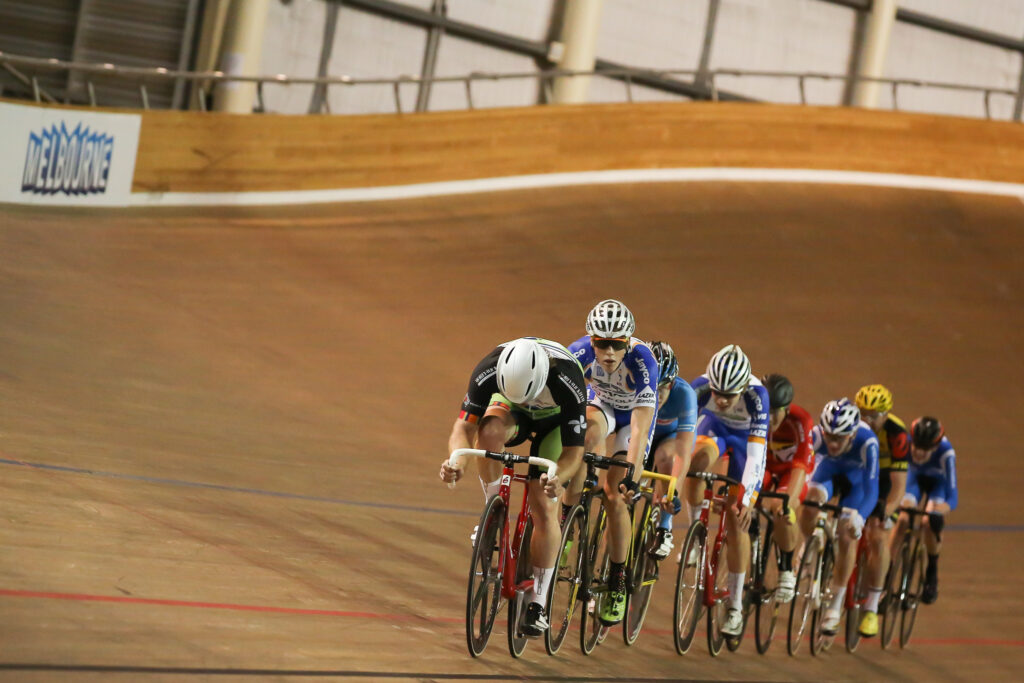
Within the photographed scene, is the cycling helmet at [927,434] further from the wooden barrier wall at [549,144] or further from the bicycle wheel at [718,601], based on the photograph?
the wooden barrier wall at [549,144]

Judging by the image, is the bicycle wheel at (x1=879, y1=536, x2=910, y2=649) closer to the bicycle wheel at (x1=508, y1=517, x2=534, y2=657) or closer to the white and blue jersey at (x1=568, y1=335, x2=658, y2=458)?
the white and blue jersey at (x1=568, y1=335, x2=658, y2=458)

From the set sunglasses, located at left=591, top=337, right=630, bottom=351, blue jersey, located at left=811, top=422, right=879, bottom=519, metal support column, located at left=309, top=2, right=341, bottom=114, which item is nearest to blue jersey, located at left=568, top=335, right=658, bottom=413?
sunglasses, located at left=591, top=337, right=630, bottom=351

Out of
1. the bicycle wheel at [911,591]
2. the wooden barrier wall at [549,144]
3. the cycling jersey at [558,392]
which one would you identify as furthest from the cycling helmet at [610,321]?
the wooden barrier wall at [549,144]

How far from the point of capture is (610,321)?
3.92 metres

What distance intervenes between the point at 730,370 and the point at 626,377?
510mm

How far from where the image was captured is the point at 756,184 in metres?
12.0

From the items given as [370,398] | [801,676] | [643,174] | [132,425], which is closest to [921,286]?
[643,174]

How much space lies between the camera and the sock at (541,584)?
3.63 metres

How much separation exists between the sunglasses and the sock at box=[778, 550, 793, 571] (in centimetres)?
165

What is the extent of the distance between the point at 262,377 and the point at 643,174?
19.2ft

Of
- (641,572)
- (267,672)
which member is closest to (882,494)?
(641,572)

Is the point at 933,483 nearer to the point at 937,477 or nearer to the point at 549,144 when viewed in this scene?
the point at 937,477

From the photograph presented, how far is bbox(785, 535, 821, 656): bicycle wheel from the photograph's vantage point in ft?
17.4

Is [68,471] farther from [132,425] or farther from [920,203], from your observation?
[920,203]
